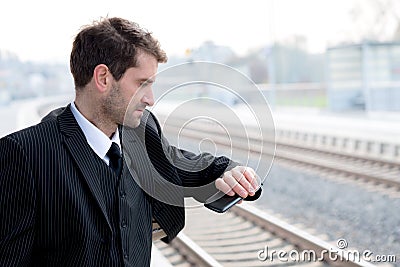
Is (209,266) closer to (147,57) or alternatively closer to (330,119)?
(147,57)

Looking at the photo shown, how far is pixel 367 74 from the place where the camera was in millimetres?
12727

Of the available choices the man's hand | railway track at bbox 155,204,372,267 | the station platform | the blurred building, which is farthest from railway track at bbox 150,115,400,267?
the blurred building

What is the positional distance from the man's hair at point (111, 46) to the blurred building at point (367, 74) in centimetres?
1217

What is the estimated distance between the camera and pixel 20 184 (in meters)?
1.22

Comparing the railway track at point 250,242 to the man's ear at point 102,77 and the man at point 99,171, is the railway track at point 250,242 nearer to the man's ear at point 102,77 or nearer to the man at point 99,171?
the man at point 99,171

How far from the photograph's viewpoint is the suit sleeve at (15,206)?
1.21 meters

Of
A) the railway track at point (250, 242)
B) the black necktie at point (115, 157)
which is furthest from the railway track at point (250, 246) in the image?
the black necktie at point (115, 157)

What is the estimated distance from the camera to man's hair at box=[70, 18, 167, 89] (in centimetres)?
137

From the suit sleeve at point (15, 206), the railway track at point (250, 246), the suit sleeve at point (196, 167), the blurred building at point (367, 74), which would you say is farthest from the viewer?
the blurred building at point (367, 74)

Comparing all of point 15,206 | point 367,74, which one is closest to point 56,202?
point 15,206

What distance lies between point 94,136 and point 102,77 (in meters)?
0.17

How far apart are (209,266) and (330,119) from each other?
10.5 meters

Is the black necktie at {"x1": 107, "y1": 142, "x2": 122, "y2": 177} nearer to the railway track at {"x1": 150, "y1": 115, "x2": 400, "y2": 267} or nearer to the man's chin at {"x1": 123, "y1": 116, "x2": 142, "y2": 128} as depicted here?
the man's chin at {"x1": 123, "y1": 116, "x2": 142, "y2": 128}

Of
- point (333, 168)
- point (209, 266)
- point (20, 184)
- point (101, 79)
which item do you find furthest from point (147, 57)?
point (333, 168)
